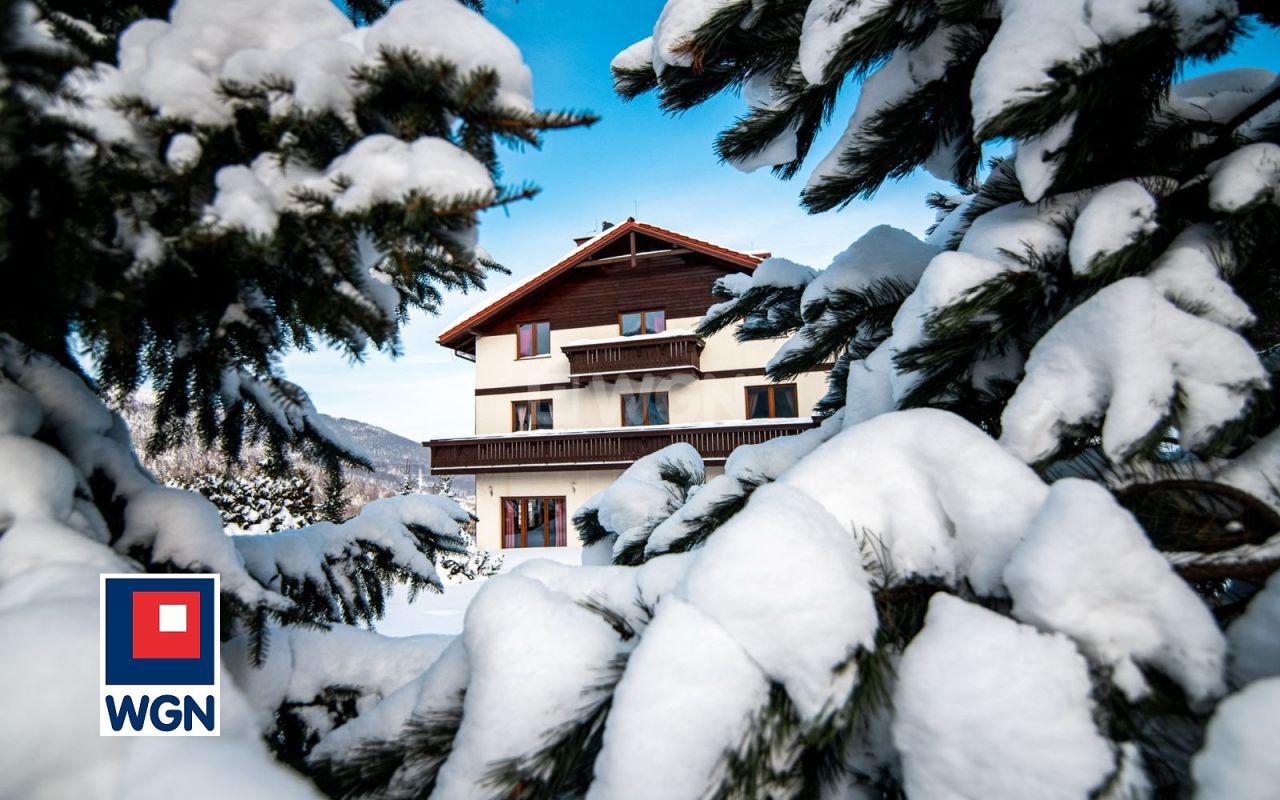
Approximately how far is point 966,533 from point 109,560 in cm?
123

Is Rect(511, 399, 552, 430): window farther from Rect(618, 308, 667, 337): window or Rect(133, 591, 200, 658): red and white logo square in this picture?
Rect(133, 591, 200, 658): red and white logo square

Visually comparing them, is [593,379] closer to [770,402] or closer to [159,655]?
[770,402]

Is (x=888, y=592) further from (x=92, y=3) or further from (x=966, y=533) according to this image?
(x=92, y=3)

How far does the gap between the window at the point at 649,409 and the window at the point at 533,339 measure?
3254 mm

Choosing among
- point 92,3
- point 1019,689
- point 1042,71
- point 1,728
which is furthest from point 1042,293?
point 92,3

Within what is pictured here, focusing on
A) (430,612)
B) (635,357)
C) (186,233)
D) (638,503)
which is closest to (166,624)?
(186,233)

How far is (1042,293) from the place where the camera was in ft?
3.81

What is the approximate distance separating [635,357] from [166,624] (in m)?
15.9

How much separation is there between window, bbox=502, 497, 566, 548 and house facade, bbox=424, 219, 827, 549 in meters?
0.03

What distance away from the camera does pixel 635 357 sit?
16812 mm

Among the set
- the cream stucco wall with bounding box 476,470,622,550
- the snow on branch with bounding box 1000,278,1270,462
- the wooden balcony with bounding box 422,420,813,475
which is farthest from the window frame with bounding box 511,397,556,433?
the snow on branch with bounding box 1000,278,1270,462

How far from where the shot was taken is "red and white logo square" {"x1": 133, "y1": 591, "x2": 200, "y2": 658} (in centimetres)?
89

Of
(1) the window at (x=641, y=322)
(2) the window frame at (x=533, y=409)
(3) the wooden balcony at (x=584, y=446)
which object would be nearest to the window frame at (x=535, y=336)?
(2) the window frame at (x=533, y=409)

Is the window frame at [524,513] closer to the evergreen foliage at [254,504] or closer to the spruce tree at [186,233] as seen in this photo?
the evergreen foliage at [254,504]
